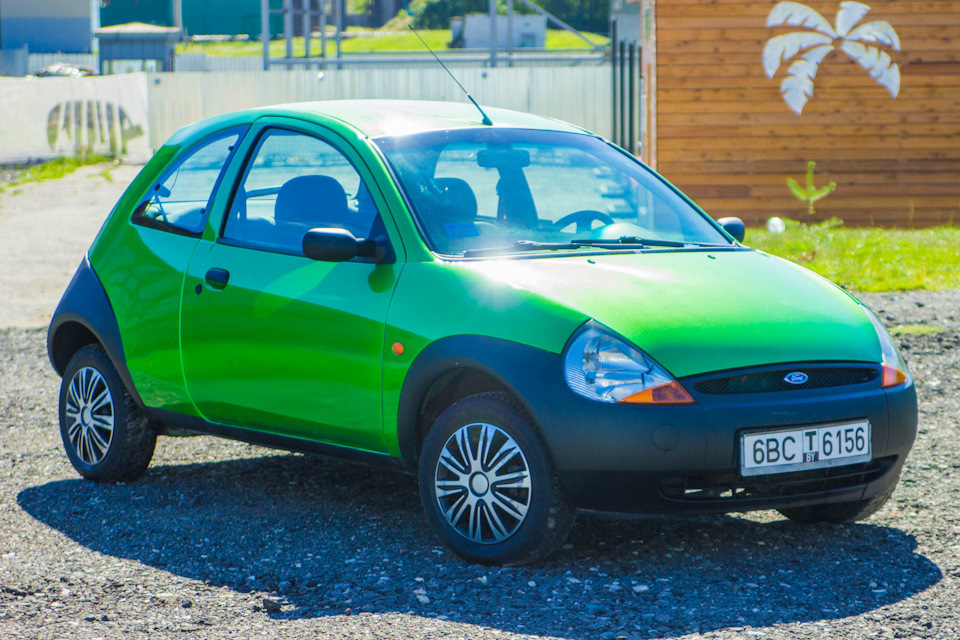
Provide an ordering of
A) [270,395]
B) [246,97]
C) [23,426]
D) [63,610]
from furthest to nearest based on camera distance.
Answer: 1. [246,97]
2. [23,426]
3. [270,395]
4. [63,610]

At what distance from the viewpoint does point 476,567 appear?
437 cm

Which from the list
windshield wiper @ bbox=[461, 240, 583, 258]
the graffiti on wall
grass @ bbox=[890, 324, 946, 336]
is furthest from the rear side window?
the graffiti on wall

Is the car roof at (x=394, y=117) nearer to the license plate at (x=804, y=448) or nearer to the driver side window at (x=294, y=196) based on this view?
the driver side window at (x=294, y=196)

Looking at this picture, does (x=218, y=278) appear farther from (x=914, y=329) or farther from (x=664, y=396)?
(x=914, y=329)

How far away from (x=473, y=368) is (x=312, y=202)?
116cm

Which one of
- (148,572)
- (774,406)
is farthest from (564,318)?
(148,572)

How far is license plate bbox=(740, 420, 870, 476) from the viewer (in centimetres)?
408

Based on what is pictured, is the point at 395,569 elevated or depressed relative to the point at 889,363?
depressed

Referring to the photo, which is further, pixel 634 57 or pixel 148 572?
pixel 634 57

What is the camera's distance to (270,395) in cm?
500

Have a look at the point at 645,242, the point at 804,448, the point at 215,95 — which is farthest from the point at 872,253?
the point at 215,95

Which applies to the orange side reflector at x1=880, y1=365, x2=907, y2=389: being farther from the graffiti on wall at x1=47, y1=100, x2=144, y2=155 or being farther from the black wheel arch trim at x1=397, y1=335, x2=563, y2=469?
the graffiti on wall at x1=47, y1=100, x2=144, y2=155

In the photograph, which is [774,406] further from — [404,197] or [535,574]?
[404,197]

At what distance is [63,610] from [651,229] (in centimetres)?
260
